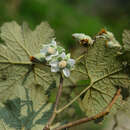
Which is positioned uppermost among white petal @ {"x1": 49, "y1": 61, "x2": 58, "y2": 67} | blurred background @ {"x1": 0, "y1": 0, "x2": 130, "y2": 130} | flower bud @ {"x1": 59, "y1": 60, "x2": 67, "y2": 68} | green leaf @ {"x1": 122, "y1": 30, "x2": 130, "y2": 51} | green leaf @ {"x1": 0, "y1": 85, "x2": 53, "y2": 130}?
blurred background @ {"x1": 0, "y1": 0, "x2": 130, "y2": 130}

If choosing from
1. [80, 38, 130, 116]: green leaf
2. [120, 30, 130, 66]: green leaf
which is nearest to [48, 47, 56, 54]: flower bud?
[80, 38, 130, 116]: green leaf

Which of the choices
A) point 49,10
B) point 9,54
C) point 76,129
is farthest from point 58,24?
point 9,54

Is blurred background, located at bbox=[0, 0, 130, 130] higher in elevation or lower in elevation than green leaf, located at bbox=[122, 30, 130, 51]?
higher

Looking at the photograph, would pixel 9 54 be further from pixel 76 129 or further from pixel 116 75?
pixel 76 129

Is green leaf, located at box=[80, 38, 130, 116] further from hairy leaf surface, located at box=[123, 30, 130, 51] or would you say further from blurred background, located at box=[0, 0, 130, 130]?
blurred background, located at box=[0, 0, 130, 130]

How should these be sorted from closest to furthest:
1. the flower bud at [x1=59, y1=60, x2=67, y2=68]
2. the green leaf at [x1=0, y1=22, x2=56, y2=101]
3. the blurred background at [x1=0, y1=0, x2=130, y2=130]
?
the flower bud at [x1=59, y1=60, x2=67, y2=68] → the green leaf at [x1=0, y1=22, x2=56, y2=101] → the blurred background at [x1=0, y1=0, x2=130, y2=130]

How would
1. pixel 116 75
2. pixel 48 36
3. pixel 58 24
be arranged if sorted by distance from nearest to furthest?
pixel 116 75, pixel 48 36, pixel 58 24

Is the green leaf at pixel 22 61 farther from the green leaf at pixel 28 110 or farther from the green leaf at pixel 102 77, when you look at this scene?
the green leaf at pixel 102 77
